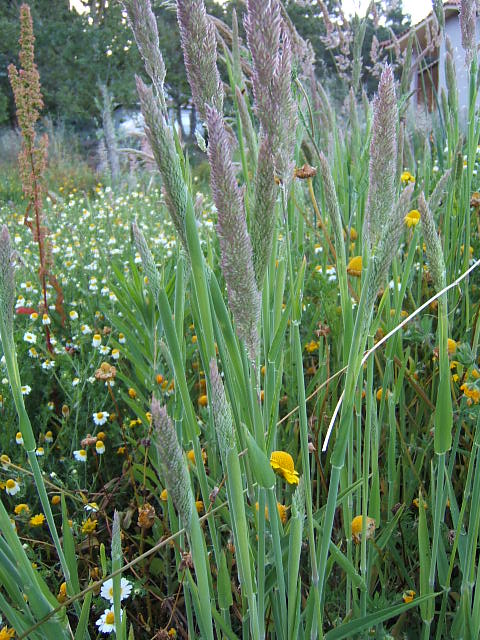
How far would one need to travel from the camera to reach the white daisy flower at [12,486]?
124 cm

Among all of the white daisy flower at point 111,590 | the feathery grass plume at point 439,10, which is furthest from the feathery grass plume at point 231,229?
the feathery grass plume at point 439,10

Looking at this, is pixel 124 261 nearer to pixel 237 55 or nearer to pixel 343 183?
pixel 343 183

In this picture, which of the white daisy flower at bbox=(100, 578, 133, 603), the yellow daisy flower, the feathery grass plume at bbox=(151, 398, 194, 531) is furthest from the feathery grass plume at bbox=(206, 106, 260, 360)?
the white daisy flower at bbox=(100, 578, 133, 603)

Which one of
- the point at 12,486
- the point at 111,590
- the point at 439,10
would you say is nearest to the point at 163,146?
the point at 111,590

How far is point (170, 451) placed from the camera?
1.51 feet

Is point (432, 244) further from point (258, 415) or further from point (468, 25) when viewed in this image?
point (468, 25)

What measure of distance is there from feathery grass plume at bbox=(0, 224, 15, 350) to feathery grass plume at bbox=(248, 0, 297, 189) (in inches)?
11.3

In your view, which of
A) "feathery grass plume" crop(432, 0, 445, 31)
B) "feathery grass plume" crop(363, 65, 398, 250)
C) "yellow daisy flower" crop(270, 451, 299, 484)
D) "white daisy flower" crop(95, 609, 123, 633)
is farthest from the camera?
"feathery grass plume" crop(432, 0, 445, 31)

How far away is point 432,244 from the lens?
0.57 m

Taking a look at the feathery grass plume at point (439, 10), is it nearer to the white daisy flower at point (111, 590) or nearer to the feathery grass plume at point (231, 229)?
the feathery grass plume at point (231, 229)

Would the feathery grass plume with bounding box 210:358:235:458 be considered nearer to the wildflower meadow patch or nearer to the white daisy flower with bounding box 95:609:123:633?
the wildflower meadow patch

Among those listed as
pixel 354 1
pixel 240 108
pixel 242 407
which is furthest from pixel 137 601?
pixel 354 1

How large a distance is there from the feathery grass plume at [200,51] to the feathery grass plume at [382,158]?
0.51ft

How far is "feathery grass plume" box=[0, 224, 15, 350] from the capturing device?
0.56m
